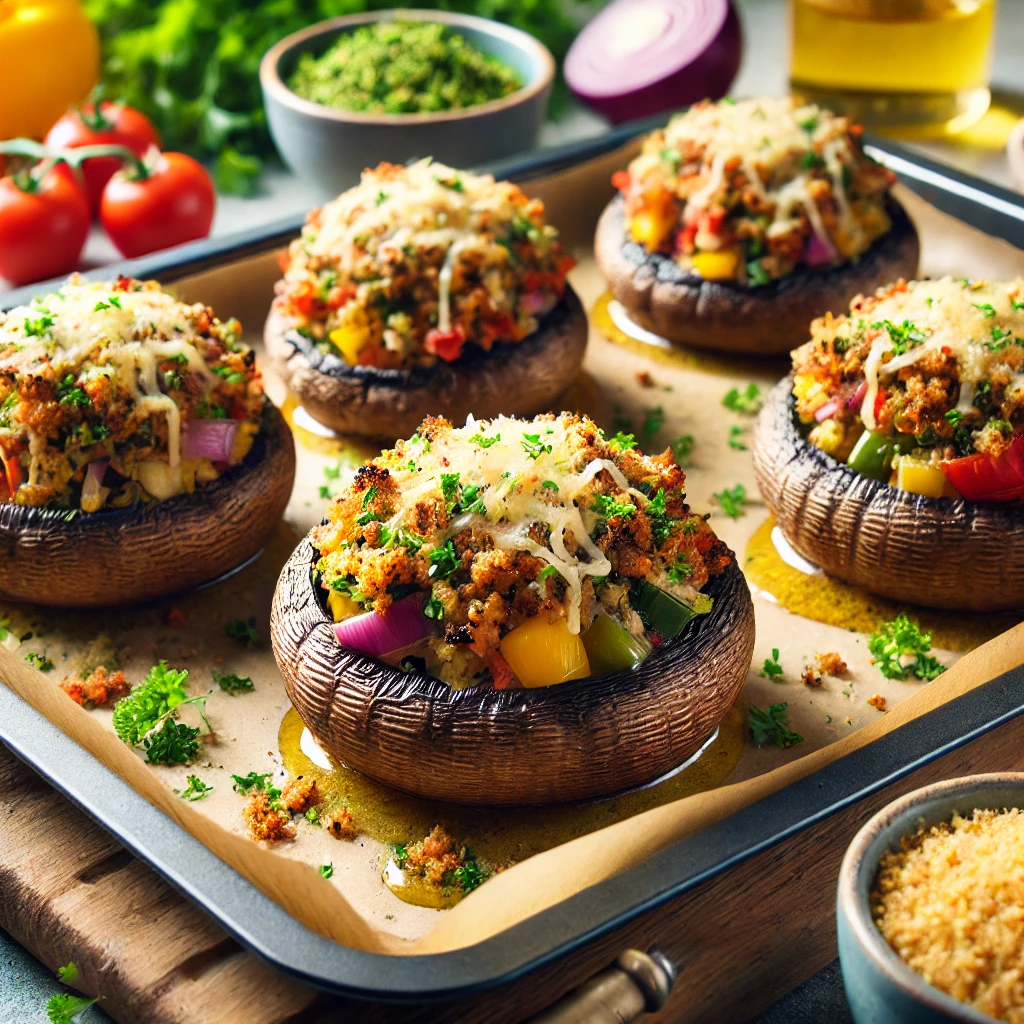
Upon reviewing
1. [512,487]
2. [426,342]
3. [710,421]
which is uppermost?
[512,487]

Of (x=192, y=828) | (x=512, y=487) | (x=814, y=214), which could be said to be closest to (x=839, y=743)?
(x=512, y=487)

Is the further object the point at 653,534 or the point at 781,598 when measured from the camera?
the point at 781,598

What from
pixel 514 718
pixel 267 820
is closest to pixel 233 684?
pixel 267 820

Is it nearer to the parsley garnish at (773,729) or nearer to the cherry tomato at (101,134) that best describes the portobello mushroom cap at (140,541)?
the parsley garnish at (773,729)

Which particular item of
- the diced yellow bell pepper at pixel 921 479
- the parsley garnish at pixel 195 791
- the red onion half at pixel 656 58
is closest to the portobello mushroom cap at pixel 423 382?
the diced yellow bell pepper at pixel 921 479

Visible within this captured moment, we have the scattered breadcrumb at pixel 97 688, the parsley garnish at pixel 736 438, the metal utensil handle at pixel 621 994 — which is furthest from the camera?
the parsley garnish at pixel 736 438

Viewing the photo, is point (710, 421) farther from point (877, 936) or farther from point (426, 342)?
point (877, 936)
